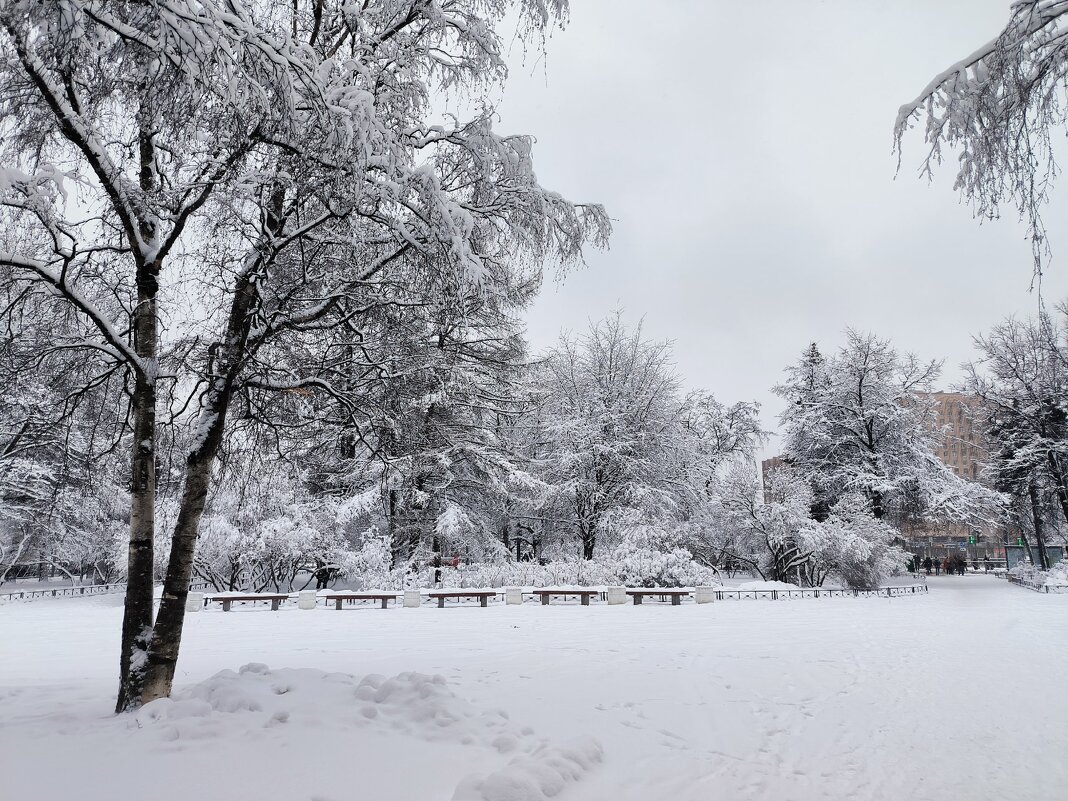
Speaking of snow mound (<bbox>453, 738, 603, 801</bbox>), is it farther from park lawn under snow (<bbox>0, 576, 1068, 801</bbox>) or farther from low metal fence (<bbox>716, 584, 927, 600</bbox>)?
low metal fence (<bbox>716, 584, 927, 600</bbox>)

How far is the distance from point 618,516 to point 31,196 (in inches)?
902

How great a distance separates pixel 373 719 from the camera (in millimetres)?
5332

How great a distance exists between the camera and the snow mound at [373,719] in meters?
4.27

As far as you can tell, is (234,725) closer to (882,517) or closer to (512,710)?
(512,710)

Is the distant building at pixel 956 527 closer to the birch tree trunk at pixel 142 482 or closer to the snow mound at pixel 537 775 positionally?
the snow mound at pixel 537 775

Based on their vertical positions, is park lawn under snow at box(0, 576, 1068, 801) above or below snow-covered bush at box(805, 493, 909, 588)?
below

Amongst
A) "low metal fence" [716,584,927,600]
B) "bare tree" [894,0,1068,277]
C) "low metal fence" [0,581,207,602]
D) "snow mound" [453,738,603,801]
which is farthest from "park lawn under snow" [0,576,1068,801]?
"low metal fence" [0,581,207,602]

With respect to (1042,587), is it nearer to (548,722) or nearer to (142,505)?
(548,722)

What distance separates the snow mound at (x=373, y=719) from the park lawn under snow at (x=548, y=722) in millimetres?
21

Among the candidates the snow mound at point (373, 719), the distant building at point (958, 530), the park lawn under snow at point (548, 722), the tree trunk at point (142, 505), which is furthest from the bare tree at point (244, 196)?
the distant building at point (958, 530)

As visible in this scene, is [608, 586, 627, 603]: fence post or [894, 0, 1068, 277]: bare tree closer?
[894, 0, 1068, 277]: bare tree

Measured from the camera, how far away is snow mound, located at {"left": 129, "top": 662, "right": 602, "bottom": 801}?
4.27m

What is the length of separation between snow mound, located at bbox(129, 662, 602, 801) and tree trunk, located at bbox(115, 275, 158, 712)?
1.86 ft

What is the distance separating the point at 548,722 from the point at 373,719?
4.91 ft
